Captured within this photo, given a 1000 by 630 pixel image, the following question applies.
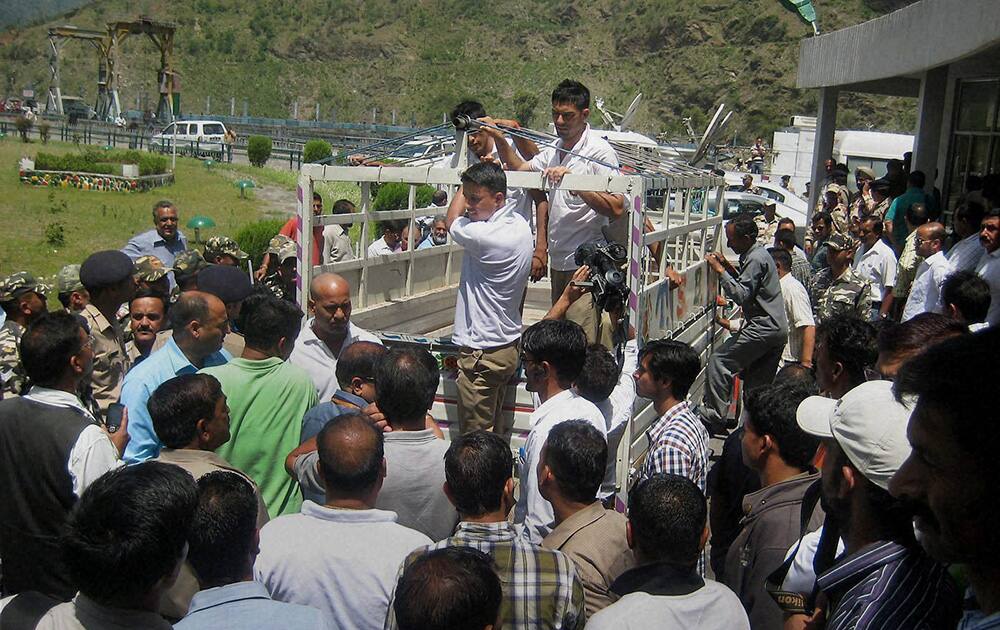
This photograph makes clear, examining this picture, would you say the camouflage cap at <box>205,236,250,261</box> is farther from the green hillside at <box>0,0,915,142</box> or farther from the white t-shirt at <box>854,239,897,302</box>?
the green hillside at <box>0,0,915,142</box>

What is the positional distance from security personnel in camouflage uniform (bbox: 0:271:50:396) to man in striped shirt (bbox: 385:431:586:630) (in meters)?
2.81

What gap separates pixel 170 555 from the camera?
237 centimetres

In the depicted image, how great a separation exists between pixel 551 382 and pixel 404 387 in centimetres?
83

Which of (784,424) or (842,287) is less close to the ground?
(784,424)

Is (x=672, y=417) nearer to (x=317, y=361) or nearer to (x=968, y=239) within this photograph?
(x=317, y=361)

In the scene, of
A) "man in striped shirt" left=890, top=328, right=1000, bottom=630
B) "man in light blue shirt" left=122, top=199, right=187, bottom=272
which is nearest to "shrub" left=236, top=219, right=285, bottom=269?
"man in light blue shirt" left=122, top=199, right=187, bottom=272

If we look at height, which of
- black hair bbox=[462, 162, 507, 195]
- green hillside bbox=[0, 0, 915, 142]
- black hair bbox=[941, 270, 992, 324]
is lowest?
black hair bbox=[941, 270, 992, 324]

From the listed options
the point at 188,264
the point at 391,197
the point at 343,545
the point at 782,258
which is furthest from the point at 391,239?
the point at 391,197

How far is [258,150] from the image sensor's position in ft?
121

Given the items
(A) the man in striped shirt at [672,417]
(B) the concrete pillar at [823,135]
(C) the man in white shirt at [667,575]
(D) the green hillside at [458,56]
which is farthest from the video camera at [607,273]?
(D) the green hillside at [458,56]

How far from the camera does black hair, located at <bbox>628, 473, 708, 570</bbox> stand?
2752 millimetres

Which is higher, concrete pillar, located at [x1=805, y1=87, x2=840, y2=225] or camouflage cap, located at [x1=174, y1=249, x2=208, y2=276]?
concrete pillar, located at [x1=805, y1=87, x2=840, y2=225]

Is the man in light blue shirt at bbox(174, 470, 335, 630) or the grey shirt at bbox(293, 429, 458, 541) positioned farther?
the grey shirt at bbox(293, 429, 458, 541)

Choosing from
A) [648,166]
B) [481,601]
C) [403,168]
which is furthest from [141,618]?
[648,166]
